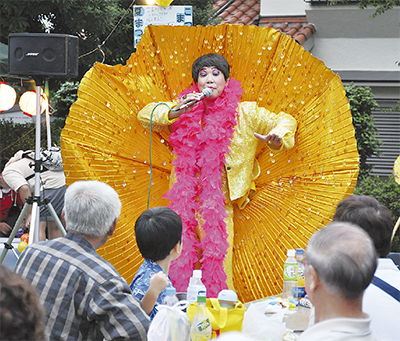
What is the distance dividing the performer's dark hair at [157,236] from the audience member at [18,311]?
3.40ft

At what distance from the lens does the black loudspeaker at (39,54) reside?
366 cm

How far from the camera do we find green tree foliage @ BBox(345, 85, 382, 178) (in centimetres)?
606

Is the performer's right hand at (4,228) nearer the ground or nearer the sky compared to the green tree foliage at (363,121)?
nearer the ground

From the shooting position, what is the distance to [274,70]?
3137 mm

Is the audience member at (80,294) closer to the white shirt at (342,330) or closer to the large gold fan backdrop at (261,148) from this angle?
the white shirt at (342,330)

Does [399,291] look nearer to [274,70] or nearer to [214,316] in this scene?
[214,316]

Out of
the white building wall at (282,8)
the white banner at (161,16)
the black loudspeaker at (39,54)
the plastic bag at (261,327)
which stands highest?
the white building wall at (282,8)

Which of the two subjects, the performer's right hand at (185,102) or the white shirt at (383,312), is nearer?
the white shirt at (383,312)

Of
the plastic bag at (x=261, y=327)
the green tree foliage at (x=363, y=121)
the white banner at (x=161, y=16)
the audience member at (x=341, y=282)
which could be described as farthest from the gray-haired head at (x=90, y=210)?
the green tree foliage at (x=363, y=121)

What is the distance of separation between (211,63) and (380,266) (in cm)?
156

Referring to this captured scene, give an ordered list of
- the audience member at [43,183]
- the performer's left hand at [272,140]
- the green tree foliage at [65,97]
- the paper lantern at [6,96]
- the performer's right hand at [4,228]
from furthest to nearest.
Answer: the green tree foliage at [65,97]
the paper lantern at [6,96]
the performer's right hand at [4,228]
the audience member at [43,183]
the performer's left hand at [272,140]

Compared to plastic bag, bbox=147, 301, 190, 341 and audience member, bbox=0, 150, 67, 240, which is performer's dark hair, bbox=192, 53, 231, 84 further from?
audience member, bbox=0, 150, 67, 240

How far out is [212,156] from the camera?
2967 mm

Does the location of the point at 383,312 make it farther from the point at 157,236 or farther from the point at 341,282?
the point at 157,236
